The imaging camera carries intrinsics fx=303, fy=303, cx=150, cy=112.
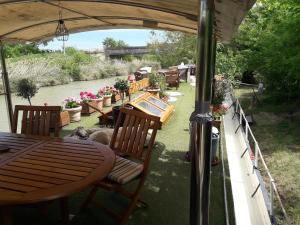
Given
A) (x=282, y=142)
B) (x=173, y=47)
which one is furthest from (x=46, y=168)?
(x=173, y=47)

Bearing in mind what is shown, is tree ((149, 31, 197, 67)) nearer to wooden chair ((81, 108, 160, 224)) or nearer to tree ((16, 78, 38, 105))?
tree ((16, 78, 38, 105))

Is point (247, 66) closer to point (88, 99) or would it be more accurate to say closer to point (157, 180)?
point (88, 99)

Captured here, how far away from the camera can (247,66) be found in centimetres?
1178

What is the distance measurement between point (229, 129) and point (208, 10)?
19.5 ft

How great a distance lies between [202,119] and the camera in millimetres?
1717

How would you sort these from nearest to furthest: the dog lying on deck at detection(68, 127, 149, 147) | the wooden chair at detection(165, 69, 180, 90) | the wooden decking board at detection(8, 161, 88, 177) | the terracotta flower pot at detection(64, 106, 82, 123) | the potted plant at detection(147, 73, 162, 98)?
the wooden decking board at detection(8, 161, 88, 177)
the dog lying on deck at detection(68, 127, 149, 147)
the terracotta flower pot at detection(64, 106, 82, 123)
the potted plant at detection(147, 73, 162, 98)
the wooden chair at detection(165, 69, 180, 90)

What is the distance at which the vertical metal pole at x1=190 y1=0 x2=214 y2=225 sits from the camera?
1.67 metres

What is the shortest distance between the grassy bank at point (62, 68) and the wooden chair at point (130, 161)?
11344mm

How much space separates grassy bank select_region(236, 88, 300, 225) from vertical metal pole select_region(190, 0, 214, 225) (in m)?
2.91

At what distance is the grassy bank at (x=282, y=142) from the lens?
4907 millimetres

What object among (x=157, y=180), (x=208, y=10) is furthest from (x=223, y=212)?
(x=208, y=10)

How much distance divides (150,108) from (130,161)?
4143 millimetres

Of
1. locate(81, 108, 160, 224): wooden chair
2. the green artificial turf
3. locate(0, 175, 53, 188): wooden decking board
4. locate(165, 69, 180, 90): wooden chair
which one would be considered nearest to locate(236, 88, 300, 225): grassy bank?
the green artificial turf

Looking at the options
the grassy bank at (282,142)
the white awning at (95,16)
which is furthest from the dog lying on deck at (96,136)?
the grassy bank at (282,142)
